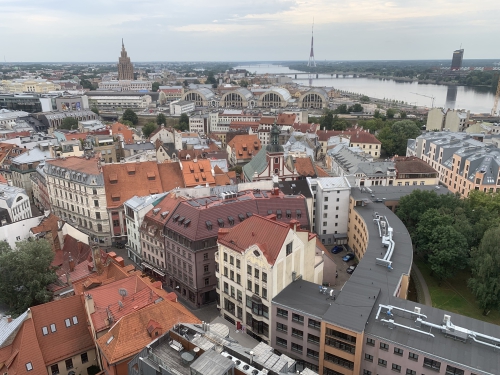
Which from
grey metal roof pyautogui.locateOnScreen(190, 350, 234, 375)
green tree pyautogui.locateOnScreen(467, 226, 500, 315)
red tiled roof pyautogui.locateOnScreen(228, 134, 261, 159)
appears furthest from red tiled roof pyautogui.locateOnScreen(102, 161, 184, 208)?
green tree pyautogui.locateOnScreen(467, 226, 500, 315)

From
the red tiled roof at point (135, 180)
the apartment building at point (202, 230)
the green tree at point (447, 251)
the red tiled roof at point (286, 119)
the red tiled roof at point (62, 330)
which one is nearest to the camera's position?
the red tiled roof at point (62, 330)

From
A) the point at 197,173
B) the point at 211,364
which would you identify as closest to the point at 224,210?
the point at 197,173

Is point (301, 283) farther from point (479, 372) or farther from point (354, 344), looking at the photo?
point (479, 372)

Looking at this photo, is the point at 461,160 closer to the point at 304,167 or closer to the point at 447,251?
the point at 304,167

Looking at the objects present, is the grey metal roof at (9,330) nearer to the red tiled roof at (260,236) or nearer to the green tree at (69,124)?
the red tiled roof at (260,236)

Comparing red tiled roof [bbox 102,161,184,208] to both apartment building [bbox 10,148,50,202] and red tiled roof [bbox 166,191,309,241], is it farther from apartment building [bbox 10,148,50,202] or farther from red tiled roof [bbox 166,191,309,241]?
apartment building [bbox 10,148,50,202]

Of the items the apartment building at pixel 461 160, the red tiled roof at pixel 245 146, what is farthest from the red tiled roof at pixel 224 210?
the red tiled roof at pixel 245 146
